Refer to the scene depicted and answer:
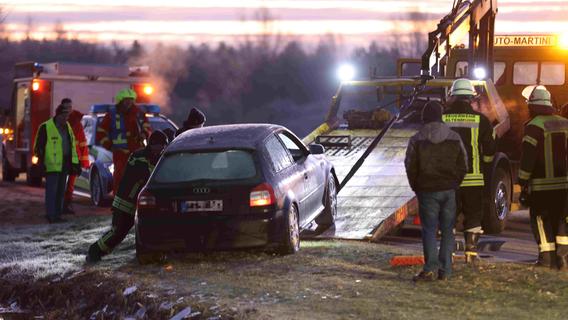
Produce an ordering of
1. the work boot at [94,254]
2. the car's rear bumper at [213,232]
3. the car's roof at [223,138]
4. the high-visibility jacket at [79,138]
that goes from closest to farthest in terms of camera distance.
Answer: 1. the car's rear bumper at [213,232]
2. the car's roof at [223,138]
3. the work boot at [94,254]
4. the high-visibility jacket at [79,138]

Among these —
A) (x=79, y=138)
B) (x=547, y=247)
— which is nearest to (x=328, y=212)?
(x=547, y=247)

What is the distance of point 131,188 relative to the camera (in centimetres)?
1295

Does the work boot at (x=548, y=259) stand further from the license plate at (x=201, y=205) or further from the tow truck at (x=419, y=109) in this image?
the license plate at (x=201, y=205)

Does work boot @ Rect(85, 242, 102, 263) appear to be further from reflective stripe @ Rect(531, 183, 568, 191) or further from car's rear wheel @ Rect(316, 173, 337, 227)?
reflective stripe @ Rect(531, 183, 568, 191)

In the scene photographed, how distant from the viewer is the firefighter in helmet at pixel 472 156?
1152 cm

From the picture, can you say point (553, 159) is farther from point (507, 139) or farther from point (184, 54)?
Result: point (184, 54)

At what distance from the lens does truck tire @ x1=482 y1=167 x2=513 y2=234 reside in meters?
15.0

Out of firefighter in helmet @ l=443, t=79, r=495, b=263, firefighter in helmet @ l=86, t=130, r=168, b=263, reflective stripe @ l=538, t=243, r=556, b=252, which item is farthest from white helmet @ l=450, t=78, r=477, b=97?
firefighter in helmet @ l=86, t=130, r=168, b=263

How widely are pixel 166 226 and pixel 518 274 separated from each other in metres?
3.52

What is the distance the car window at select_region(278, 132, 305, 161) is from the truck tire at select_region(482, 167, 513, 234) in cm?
275

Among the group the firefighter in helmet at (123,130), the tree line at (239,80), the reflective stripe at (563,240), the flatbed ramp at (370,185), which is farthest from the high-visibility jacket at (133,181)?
the tree line at (239,80)

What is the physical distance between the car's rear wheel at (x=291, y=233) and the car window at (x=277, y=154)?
1.65ft

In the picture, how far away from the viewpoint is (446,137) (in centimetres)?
1057

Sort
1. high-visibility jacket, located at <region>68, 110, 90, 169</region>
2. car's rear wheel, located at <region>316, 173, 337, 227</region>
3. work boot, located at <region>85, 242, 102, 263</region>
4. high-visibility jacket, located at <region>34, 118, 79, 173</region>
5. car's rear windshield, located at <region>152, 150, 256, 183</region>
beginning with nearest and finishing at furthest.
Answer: car's rear windshield, located at <region>152, 150, 256, 183</region>
work boot, located at <region>85, 242, 102, 263</region>
car's rear wheel, located at <region>316, 173, 337, 227</region>
high-visibility jacket, located at <region>34, 118, 79, 173</region>
high-visibility jacket, located at <region>68, 110, 90, 169</region>
